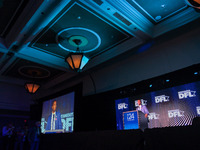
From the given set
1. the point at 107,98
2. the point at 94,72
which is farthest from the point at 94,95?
the point at 94,72

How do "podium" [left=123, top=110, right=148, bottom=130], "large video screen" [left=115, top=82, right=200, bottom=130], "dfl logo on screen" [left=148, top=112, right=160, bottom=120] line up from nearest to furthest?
"large video screen" [left=115, top=82, right=200, bottom=130] < "podium" [left=123, top=110, right=148, bottom=130] < "dfl logo on screen" [left=148, top=112, right=160, bottom=120]

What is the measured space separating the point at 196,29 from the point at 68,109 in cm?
511

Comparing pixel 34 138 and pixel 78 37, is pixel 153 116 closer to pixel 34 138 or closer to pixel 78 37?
pixel 78 37

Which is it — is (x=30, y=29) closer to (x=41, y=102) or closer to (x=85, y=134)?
(x=85, y=134)

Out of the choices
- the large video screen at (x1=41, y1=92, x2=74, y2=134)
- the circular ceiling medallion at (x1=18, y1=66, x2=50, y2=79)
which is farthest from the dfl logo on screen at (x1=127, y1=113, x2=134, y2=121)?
the circular ceiling medallion at (x1=18, y1=66, x2=50, y2=79)

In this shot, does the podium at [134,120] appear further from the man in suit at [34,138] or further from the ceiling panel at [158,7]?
the man in suit at [34,138]

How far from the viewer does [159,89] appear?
4.14 meters

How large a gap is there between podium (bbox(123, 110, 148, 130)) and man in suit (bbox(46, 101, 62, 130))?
3.17m

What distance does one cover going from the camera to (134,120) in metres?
4.29

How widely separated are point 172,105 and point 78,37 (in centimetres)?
295

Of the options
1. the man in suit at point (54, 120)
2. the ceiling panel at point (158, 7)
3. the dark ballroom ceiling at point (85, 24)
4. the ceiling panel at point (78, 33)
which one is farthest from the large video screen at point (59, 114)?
the ceiling panel at point (158, 7)

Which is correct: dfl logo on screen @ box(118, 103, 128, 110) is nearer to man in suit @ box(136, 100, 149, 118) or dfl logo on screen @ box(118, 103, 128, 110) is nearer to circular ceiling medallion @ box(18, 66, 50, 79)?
man in suit @ box(136, 100, 149, 118)

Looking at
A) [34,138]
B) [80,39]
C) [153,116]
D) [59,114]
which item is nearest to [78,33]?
[80,39]

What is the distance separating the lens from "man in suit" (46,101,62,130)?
6705 millimetres
